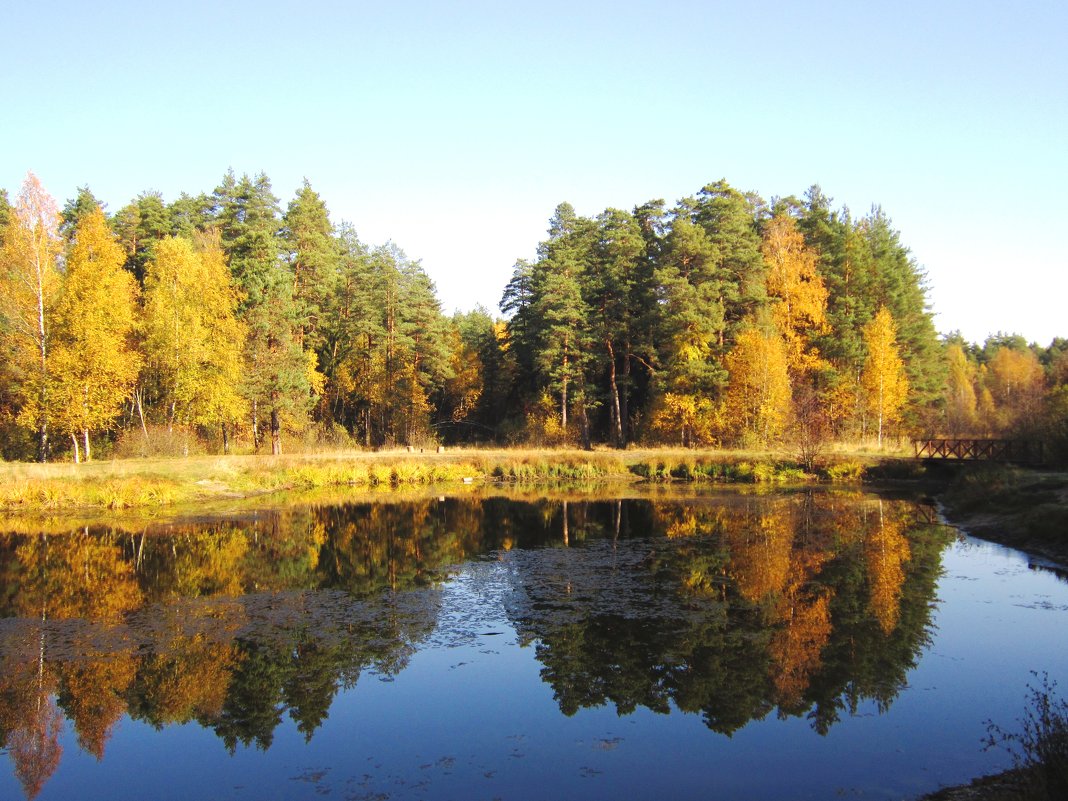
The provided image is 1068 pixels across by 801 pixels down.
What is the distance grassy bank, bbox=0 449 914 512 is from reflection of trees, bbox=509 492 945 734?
1484 centimetres

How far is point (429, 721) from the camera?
32.0 feet

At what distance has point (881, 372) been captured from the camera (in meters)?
45.5

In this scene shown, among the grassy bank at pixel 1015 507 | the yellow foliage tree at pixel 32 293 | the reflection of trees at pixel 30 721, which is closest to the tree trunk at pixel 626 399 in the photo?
the grassy bank at pixel 1015 507

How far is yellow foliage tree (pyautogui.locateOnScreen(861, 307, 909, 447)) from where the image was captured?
45.8 m

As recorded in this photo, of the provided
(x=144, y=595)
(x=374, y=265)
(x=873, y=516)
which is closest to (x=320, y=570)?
(x=144, y=595)

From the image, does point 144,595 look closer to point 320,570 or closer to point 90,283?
point 320,570

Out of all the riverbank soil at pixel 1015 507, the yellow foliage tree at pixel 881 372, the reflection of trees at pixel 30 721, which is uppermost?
the yellow foliage tree at pixel 881 372

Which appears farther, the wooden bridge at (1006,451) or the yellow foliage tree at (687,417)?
the yellow foliage tree at (687,417)

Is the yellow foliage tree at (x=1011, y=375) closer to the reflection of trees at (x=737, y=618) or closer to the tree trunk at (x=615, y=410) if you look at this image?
the tree trunk at (x=615, y=410)

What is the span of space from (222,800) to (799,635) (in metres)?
9.16

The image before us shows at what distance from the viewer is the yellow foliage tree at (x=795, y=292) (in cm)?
4647

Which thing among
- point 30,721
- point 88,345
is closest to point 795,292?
point 88,345

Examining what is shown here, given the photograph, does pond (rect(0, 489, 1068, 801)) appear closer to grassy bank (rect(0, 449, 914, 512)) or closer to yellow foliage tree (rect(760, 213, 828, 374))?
grassy bank (rect(0, 449, 914, 512))

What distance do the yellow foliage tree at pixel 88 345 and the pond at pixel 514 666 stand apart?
41.6 ft
